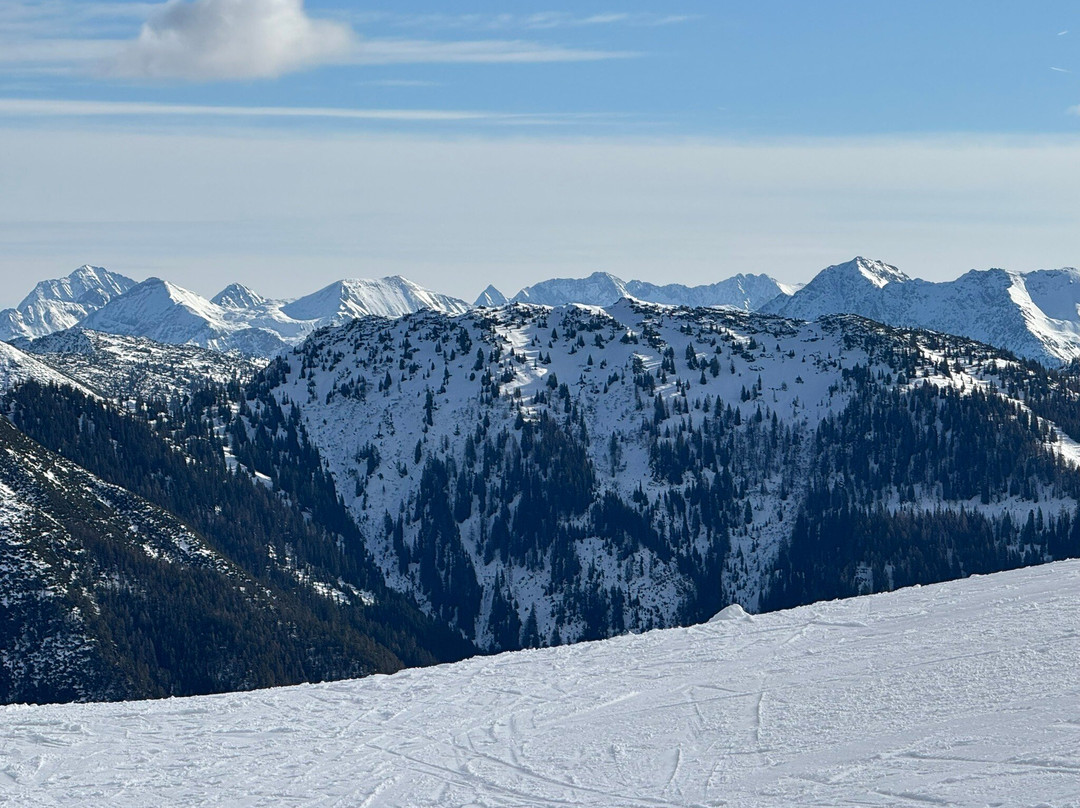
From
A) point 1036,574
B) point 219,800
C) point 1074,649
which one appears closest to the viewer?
point 219,800

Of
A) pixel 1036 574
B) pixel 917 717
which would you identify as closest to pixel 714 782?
pixel 917 717

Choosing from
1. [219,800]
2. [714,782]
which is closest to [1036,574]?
[714,782]

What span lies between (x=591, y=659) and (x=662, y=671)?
18.0ft

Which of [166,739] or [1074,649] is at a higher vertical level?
[1074,649]

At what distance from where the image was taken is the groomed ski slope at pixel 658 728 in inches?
1551

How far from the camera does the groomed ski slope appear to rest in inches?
1551

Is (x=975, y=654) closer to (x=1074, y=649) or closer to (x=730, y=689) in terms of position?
(x=1074, y=649)

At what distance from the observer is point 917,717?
1745 inches

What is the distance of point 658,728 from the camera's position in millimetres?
47438

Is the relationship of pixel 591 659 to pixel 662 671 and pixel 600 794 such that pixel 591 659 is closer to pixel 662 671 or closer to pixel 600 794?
pixel 662 671

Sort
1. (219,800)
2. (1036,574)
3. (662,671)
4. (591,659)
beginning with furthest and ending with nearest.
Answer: (1036,574) → (591,659) → (662,671) → (219,800)

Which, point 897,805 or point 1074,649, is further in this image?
point 1074,649

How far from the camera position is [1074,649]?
49.1 m

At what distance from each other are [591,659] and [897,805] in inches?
1059
